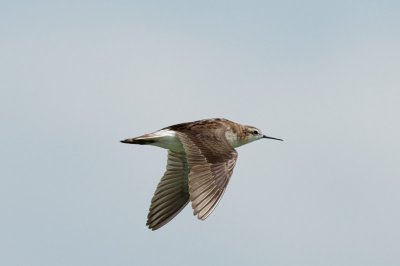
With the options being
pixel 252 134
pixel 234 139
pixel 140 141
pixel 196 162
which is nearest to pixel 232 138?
pixel 234 139

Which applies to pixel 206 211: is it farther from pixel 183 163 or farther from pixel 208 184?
pixel 183 163

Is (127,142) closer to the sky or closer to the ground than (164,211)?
closer to the sky

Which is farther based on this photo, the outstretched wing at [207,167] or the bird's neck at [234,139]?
the bird's neck at [234,139]

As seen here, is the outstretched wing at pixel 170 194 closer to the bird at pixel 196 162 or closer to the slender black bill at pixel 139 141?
the bird at pixel 196 162

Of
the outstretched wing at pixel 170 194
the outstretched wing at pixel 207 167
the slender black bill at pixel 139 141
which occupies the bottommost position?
the outstretched wing at pixel 170 194

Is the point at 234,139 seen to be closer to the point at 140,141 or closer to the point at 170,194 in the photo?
the point at 170,194

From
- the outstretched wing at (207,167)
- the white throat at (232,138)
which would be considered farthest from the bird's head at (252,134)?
the outstretched wing at (207,167)

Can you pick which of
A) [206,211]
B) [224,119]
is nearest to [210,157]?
[206,211]

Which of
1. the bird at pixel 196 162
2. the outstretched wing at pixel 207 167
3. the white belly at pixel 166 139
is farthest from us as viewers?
the white belly at pixel 166 139
